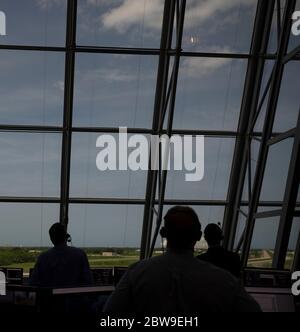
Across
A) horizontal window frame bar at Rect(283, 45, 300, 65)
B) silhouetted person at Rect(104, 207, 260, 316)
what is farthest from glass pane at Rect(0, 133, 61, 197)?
silhouetted person at Rect(104, 207, 260, 316)

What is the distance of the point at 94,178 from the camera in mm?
10586

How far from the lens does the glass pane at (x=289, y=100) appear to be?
351 inches

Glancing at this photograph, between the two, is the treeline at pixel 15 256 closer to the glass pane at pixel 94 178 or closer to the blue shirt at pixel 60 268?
the glass pane at pixel 94 178

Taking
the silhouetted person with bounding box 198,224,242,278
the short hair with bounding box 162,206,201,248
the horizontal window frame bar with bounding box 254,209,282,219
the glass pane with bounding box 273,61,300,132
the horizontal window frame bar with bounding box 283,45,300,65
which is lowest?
the horizontal window frame bar with bounding box 254,209,282,219

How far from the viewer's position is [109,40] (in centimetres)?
1004

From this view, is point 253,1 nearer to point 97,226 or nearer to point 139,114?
point 139,114

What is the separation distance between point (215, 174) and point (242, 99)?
4.96 feet

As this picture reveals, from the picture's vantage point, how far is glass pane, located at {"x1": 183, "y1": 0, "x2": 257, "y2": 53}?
999 cm

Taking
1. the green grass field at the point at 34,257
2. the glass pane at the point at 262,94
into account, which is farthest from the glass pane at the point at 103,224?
the glass pane at the point at 262,94

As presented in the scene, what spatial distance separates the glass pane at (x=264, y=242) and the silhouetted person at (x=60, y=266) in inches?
197

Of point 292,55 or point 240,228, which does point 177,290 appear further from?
point 240,228

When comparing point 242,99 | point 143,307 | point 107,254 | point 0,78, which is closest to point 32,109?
point 0,78

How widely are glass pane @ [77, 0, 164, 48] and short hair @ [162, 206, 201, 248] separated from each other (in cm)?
856

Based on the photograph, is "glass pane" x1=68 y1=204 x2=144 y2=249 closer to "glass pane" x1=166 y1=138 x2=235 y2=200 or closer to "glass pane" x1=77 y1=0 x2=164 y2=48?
"glass pane" x1=166 y1=138 x2=235 y2=200
